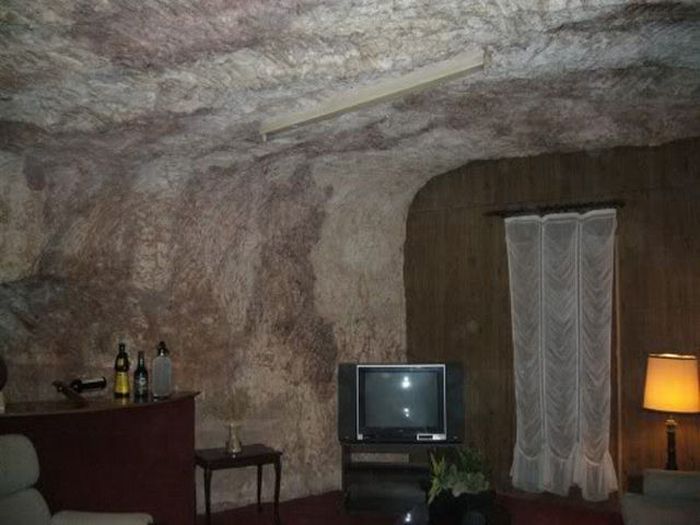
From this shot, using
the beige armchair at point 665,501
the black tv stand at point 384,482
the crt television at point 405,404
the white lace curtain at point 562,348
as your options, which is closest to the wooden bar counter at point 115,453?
the black tv stand at point 384,482

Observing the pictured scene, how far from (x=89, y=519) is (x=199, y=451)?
1.69 m

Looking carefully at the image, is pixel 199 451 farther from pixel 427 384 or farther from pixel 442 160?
pixel 442 160

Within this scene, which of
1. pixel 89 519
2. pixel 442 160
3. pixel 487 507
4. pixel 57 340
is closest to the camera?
pixel 89 519

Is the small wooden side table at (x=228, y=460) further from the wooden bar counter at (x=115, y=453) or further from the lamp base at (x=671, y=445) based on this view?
the lamp base at (x=671, y=445)

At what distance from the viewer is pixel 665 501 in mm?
3791

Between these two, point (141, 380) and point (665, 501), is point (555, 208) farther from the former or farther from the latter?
point (141, 380)

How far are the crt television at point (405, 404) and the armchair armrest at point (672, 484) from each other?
5.18ft

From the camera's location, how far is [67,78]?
3.24 m

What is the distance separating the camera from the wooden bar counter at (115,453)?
11.7ft

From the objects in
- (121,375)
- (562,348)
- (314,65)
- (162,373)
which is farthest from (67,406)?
(562,348)

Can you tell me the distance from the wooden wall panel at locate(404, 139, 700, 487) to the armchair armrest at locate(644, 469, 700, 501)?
3.38 feet

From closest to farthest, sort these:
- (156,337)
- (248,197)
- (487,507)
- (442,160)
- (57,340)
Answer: (487,507) < (57,340) < (156,337) < (248,197) < (442,160)

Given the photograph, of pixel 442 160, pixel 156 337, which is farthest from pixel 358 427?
pixel 442 160

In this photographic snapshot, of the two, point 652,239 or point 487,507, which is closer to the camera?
point 487,507
